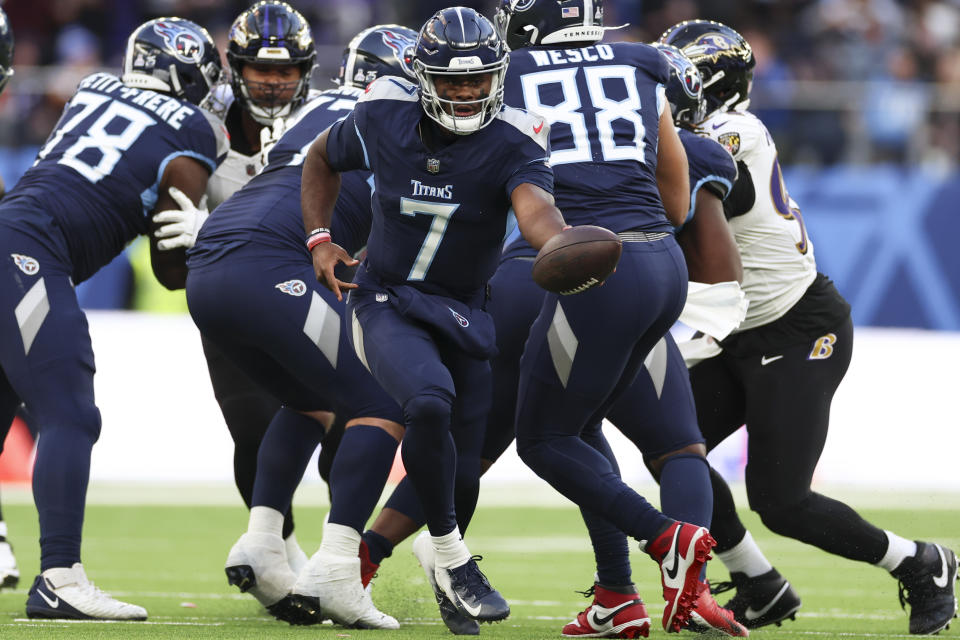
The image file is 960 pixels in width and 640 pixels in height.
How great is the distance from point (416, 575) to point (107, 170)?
2.13m

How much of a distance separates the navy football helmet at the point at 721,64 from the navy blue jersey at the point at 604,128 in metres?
0.95

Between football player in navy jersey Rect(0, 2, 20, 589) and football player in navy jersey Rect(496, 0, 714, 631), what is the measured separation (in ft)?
7.52

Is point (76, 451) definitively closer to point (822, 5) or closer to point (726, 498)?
point (726, 498)

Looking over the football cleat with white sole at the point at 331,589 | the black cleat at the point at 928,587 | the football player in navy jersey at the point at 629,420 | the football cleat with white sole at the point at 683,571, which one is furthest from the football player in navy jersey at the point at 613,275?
the black cleat at the point at 928,587

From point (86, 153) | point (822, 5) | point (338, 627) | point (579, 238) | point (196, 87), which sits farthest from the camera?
point (822, 5)

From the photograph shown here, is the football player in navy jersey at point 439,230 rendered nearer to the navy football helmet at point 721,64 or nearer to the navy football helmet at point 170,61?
the navy football helmet at point 170,61

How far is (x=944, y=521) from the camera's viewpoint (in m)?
7.83

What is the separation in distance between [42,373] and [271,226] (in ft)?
3.04

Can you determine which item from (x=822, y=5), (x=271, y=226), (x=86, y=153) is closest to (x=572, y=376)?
(x=271, y=226)

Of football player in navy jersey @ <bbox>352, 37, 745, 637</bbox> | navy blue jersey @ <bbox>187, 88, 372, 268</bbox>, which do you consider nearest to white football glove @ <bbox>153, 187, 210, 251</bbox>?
navy blue jersey @ <bbox>187, 88, 372, 268</bbox>

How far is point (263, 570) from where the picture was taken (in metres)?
5.11

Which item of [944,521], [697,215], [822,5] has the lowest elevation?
[944,521]

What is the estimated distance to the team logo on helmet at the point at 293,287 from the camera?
503 cm

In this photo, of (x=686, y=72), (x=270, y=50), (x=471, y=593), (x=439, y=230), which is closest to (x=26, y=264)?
(x=270, y=50)
